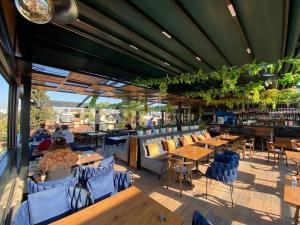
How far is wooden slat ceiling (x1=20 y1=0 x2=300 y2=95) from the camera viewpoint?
8.00ft

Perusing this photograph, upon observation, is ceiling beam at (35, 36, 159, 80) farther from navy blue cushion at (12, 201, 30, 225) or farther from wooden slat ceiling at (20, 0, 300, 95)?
navy blue cushion at (12, 201, 30, 225)

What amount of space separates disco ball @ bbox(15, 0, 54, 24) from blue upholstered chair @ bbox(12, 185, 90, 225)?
1.67m

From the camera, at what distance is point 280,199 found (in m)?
3.90

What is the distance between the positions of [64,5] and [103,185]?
2.20 m

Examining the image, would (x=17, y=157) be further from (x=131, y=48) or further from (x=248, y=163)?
(x=248, y=163)

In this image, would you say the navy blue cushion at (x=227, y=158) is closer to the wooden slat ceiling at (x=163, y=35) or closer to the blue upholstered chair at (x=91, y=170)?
the wooden slat ceiling at (x=163, y=35)

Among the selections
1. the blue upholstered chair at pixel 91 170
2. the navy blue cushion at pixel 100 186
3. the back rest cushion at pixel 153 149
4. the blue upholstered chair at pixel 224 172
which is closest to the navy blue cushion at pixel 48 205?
the navy blue cushion at pixel 100 186

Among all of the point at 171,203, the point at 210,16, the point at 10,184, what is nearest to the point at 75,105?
the point at 10,184

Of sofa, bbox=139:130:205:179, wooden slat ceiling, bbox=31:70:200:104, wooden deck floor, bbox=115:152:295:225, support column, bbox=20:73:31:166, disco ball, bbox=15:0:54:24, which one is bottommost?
wooden deck floor, bbox=115:152:295:225

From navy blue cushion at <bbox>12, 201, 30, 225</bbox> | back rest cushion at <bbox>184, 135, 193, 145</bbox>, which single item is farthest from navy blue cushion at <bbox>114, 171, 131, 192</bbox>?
back rest cushion at <bbox>184, 135, 193, 145</bbox>

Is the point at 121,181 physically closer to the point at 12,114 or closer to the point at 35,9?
the point at 35,9

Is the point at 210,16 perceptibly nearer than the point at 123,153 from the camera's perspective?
Yes

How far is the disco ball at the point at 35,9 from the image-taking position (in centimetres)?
129

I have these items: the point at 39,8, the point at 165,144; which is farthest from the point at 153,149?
the point at 39,8
